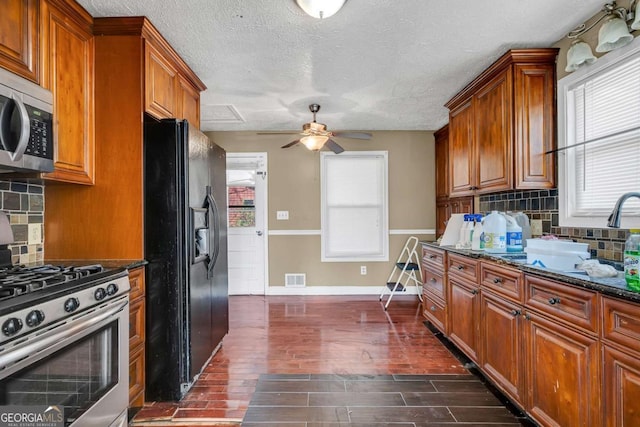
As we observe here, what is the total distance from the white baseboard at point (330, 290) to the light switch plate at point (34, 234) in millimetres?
3174

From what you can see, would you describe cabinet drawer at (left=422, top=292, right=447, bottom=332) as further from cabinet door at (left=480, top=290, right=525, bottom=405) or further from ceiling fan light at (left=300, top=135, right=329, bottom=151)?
ceiling fan light at (left=300, top=135, right=329, bottom=151)

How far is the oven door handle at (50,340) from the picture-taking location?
1.09 metres

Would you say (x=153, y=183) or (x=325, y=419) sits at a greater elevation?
(x=153, y=183)

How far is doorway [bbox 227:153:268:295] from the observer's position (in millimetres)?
4941

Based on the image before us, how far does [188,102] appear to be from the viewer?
2.91 metres

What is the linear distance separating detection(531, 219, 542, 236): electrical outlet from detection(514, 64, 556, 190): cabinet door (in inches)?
13.3

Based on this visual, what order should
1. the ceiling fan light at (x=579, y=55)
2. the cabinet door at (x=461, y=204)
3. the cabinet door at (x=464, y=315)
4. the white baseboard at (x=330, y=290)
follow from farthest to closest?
the white baseboard at (x=330, y=290) → the cabinet door at (x=461, y=204) → the cabinet door at (x=464, y=315) → the ceiling fan light at (x=579, y=55)

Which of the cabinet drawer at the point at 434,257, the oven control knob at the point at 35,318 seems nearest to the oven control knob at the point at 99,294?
the oven control knob at the point at 35,318

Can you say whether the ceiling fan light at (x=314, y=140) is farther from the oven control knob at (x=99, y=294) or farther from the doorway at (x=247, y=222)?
the oven control knob at (x=99, y=294)

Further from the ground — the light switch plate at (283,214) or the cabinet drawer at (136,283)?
the light switch plate at (283,214)

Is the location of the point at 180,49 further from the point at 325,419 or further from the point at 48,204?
the point at 325,419

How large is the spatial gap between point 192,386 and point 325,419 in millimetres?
982

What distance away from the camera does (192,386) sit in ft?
7.70

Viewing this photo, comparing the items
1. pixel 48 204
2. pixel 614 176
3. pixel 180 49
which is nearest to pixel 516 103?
pixel 614 176
